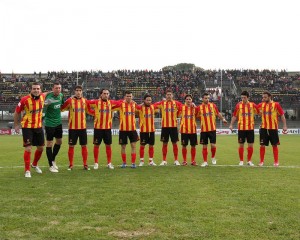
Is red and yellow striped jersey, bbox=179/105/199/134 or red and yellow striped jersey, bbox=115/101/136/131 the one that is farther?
red and yellow striped jersey, bbox=179/105/199/134

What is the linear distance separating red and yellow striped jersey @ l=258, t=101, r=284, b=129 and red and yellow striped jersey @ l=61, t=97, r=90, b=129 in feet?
16.9

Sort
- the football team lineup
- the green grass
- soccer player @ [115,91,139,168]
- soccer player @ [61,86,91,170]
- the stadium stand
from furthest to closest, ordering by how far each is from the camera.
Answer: the stadium stand, soccer player @ [115,91,139,168], soccer player @ [61,86,91,170], the football team lineup, the green grass

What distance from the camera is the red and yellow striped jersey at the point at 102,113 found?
1005 centimetres

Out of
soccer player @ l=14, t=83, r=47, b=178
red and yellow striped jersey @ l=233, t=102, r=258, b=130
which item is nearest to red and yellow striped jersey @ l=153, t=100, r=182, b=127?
red and yellow striped jersey @ l=233, t=102, r=258, b=130

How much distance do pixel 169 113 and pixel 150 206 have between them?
5.77 metres

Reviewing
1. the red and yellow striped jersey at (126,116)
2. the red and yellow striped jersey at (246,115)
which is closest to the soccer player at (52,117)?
the red and yellow striped jersey at (126,116)

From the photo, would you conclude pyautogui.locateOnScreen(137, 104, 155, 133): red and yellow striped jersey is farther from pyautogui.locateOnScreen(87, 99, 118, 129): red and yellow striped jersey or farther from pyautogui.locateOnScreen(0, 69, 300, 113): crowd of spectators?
pyautogui.locateOnScreen(0, 69, 300, 113): crowd of spectators

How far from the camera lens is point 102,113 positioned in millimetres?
10086

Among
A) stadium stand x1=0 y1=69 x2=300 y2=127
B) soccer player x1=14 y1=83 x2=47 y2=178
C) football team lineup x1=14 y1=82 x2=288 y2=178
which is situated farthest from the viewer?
stadium stand x1=0 y1=69 x2=300 y2=127

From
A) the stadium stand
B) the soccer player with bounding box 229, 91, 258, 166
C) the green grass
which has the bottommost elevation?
the green grass

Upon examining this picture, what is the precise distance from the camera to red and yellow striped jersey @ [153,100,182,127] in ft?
35.9

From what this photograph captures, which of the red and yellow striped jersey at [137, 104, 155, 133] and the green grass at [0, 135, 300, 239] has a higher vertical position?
the red and yellow striped jersey at [137, 104, 155, 133]

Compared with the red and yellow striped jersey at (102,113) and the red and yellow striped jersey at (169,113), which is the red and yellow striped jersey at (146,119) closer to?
the red and yellow striped jersey at (169,113)

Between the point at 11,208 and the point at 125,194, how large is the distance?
1788mm
